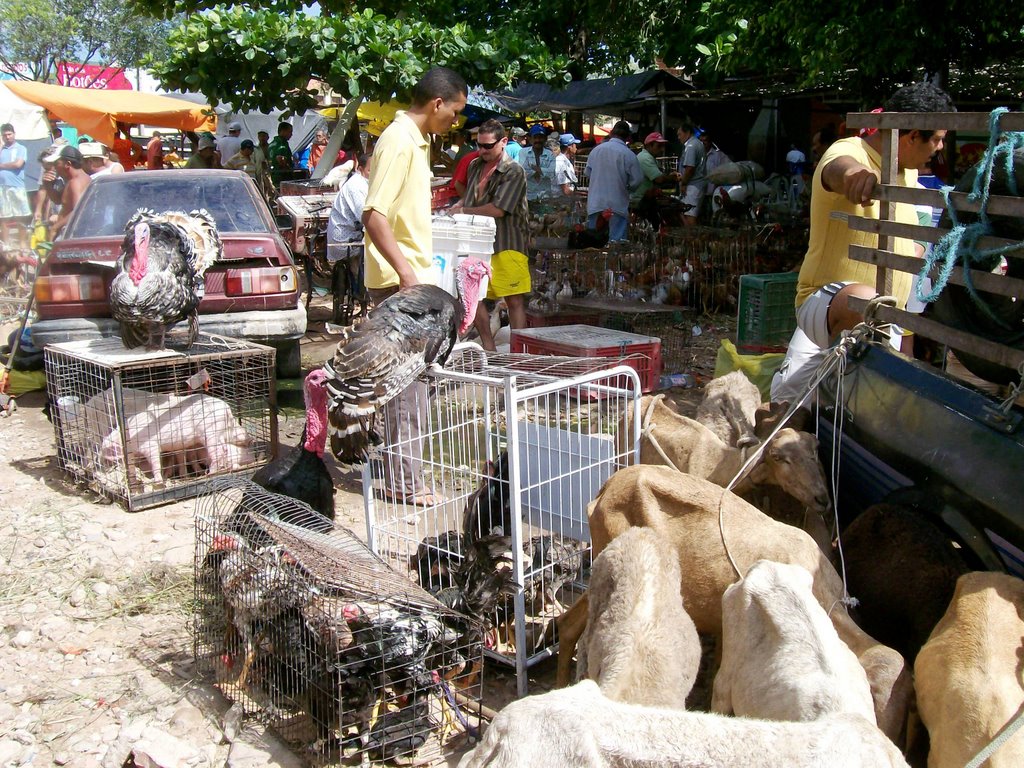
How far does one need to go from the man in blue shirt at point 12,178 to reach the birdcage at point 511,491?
12497mm

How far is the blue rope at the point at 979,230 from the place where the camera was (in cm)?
283

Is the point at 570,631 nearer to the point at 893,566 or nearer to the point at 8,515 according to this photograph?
the point at 893,566

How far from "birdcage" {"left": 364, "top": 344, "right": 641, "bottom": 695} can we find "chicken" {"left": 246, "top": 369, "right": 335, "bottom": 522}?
1.27 ft

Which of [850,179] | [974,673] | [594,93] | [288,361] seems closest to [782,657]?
[974,673]

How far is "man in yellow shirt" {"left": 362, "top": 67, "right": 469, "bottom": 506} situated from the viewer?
4766 mm

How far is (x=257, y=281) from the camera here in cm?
692

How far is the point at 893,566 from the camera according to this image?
→ 2963 mm

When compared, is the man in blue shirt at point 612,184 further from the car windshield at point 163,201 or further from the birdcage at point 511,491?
the birdcage at point 511,491

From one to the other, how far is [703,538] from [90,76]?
4717 centimetres

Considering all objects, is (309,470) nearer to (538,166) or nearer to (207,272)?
(207,272)

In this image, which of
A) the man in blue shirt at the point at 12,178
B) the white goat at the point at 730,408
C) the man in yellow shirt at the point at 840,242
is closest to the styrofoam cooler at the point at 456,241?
the white goat at the point at 730,408

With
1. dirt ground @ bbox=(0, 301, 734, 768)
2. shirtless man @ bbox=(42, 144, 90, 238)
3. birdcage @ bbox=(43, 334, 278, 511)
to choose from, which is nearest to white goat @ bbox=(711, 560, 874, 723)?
dirt ground @ bbox=(0, 301, 734, 768)

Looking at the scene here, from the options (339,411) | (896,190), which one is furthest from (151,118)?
(896,190)

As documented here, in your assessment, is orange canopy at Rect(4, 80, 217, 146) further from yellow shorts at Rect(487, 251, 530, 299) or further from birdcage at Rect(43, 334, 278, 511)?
birdcage at Rect(43, 334, 278, 511)
